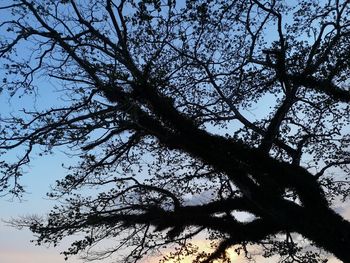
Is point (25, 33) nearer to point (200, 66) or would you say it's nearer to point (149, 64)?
point (149, 64)

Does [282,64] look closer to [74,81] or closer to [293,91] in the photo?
[293,91]

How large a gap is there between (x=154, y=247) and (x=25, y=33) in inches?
300

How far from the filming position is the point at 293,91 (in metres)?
12.7

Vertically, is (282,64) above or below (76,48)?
below

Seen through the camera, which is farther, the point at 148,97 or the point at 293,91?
the point at 293,91

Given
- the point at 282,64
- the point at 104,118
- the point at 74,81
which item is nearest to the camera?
the point at 104,118

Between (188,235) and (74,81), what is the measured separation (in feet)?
20.8

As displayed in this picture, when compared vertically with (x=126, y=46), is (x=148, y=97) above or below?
below

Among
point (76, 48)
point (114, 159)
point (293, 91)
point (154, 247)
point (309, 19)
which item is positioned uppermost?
point (76, 48)

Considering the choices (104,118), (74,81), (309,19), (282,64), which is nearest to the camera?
(104,118)

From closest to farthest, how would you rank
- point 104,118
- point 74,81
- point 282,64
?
point 104,118
point 74,81
point 282,64

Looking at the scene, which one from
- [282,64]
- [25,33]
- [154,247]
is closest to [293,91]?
[282,64]

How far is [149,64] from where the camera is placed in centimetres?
1181

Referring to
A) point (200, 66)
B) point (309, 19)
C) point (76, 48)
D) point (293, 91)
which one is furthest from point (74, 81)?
point (309, 19)
